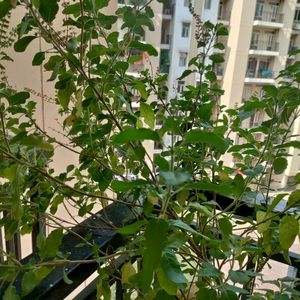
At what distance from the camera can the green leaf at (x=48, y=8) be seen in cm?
37

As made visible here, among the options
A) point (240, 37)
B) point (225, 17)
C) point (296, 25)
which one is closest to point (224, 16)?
point (225, 17)

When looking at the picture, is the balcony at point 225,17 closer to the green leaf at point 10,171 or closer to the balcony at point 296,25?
the balcony at point 296,25

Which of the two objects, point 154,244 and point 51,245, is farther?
point 51,245

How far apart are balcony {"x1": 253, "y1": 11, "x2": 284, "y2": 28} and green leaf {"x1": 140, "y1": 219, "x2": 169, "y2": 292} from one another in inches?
48.6

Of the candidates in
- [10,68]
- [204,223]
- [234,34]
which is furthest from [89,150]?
[234,34]

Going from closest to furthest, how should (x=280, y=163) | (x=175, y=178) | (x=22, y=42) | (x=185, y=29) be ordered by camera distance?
(x=175, y=178) < (x=22, y=42) < (x=280, y=163) < (x=185, y=29)

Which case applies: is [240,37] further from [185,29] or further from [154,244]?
[154,244]

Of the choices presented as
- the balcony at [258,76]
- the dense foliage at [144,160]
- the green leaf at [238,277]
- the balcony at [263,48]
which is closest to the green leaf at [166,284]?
the dense foliage at [144,160]

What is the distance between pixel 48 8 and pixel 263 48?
3.99ft

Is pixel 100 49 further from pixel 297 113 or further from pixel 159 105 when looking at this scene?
pixel 297 113

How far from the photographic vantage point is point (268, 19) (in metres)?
1.27

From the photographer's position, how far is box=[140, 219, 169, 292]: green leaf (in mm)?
280

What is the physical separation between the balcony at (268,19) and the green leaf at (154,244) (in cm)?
123

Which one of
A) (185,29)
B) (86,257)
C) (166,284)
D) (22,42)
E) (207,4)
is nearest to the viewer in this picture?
(166,284)
